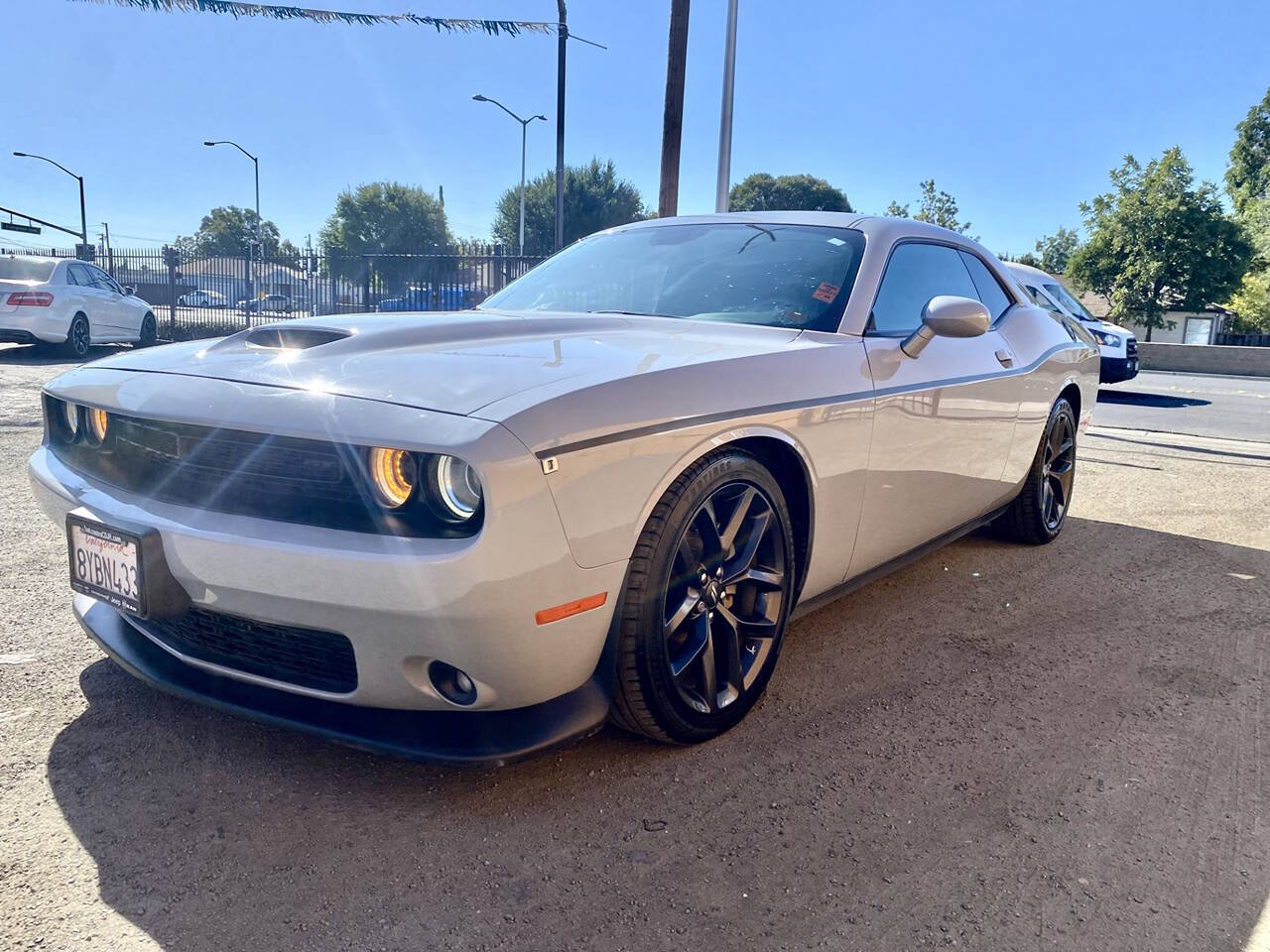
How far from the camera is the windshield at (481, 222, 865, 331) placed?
3.05 metres

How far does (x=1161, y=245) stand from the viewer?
3316 centimetres

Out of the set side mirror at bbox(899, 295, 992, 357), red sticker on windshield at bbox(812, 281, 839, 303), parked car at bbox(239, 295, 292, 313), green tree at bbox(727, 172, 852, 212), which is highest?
green tree at bbox(727, 172, 852, 212)

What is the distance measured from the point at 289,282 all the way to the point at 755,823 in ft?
71.6

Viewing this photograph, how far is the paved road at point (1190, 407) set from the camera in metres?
10.2

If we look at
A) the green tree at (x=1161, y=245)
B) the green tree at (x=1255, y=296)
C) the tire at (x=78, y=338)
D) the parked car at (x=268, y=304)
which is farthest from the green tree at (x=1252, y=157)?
the tire at (x=78, y=338)

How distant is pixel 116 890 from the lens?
180 centimetres

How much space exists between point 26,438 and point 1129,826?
676 centimetres

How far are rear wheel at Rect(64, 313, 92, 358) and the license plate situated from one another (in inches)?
499

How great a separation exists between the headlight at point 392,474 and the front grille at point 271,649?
305 millimetres

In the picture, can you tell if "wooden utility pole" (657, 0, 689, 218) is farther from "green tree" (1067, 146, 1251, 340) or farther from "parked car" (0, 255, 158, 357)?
"green tree" (1067, 146, 1251, 340)

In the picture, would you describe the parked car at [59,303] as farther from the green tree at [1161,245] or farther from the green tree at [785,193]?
the green tree at [785,193]

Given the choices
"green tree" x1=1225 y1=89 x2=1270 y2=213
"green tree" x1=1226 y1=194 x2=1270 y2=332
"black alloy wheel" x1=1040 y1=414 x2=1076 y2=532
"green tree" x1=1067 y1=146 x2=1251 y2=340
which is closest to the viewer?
"black alloy wheel" x1=1040 y1=414 x2=1076 y2=532

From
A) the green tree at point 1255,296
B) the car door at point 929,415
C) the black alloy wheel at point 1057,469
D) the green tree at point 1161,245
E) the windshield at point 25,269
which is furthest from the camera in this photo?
the green tree at point 1255,296

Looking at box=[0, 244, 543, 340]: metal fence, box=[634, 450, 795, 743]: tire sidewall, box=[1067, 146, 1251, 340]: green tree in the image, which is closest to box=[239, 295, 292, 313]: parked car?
box=[0, 244, 543, 340]: metal fence
